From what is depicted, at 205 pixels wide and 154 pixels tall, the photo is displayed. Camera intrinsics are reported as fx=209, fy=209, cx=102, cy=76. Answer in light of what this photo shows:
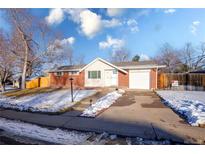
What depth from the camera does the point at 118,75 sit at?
882 inches

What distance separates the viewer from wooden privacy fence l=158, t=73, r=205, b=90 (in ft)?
70.5

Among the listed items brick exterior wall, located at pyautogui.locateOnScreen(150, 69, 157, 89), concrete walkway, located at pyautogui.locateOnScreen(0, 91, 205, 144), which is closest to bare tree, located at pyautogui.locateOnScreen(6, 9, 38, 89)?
brick exterior wall, located at pyautogui.locateOnScreen(150, 69, 157, 89)

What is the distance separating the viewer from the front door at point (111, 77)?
2261 centimetres

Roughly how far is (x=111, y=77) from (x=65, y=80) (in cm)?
690

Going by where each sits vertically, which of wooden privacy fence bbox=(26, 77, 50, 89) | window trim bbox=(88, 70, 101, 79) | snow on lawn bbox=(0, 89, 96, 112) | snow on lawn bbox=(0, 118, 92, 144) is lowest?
snow on lawn bbox=(0, 118, 92, 144)

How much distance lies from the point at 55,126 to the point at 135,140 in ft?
9.78

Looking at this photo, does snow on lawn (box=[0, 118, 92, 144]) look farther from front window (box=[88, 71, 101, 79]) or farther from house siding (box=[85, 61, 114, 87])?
front window (box=[88, 71, 101, 79])

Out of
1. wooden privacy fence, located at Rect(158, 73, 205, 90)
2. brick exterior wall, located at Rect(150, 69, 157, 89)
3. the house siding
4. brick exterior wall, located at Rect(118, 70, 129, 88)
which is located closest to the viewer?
brick exterior wall, located at Rect(150, 69, 157, 89)

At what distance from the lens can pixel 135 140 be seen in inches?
217

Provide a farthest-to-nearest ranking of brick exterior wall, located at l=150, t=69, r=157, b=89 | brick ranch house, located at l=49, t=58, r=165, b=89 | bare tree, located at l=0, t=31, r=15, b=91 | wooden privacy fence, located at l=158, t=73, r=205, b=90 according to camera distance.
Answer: bare tree, located at l=0, t=31, r=15, b=91 < wooden privacy fence, located at l=158, t=73, r=205, b=90 < brick ranch house, located at l=49, t=58, r=165, b=89 < brick exterior wall, located at l=150, t=69, r=157, b=89

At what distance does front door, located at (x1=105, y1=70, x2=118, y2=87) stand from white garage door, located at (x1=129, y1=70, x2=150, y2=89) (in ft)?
5.41

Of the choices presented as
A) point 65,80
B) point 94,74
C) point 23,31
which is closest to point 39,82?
point 65,80

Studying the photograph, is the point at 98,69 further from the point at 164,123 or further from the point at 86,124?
the point at 164,123
